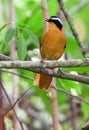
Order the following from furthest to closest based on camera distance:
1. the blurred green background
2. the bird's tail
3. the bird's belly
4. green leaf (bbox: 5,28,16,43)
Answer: the bird's belly < the blurred green background < the bird's tail < green leaf (bbox: 5,28,16,43)

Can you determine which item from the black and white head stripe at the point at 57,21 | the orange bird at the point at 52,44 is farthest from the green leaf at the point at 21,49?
the black and white head stripe at the point at 57,21

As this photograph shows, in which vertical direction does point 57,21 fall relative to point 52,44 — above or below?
above

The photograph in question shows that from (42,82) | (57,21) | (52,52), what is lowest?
(42,82)

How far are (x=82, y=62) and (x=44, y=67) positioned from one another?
17 cm

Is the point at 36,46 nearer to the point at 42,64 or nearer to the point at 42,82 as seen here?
the point at 42,82

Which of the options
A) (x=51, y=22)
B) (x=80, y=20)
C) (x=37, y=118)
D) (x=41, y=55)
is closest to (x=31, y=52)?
(x=41, y=55)

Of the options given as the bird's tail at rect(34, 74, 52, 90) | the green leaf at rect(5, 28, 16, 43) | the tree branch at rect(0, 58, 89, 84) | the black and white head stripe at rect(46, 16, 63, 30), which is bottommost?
the bird's tail at rect(34, 74, 52, 90)

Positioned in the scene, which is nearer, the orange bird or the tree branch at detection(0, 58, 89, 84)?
the tree branch at detection(0, 58, 89, 84)

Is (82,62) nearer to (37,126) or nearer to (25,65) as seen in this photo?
(25,65)

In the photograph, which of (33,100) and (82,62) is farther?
(33,100)

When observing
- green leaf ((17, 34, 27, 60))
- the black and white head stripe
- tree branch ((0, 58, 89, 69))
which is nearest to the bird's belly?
the black and white head stripe

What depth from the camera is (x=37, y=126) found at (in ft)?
14.4

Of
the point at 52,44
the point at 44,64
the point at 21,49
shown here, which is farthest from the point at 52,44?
the point at 44,64

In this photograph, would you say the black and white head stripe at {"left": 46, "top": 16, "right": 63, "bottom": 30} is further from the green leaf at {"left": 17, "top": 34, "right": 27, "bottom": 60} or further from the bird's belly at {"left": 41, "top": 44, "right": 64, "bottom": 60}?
the green leaf at {"left": 17, "top": 34, "right": 27, "bottom": 60}
